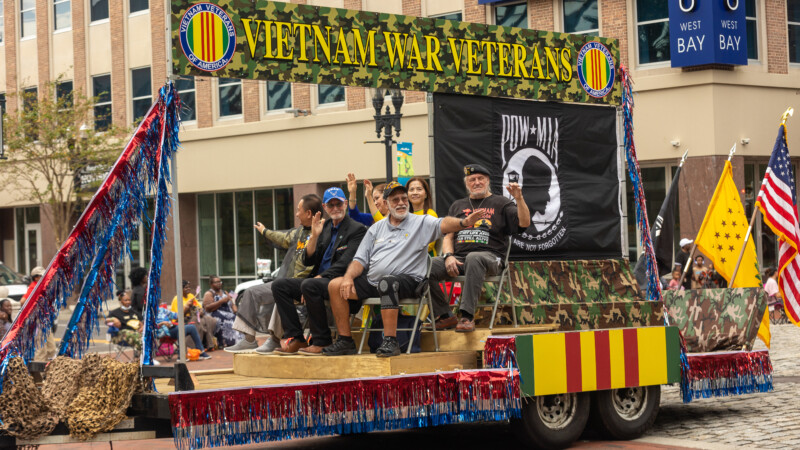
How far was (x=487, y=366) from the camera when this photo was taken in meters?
9.56

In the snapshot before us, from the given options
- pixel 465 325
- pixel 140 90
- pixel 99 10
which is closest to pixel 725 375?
pixel 465 325

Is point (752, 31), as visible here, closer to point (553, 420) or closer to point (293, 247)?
point (293, 247)

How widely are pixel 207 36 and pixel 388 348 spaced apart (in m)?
2.71

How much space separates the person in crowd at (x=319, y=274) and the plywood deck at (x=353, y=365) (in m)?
0.21

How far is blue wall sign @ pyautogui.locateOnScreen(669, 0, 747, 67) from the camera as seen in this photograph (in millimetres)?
25344

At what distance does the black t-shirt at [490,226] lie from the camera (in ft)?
34.0

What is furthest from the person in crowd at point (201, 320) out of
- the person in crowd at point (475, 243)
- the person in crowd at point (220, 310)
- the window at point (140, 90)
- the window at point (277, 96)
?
the window at point (140, 90)

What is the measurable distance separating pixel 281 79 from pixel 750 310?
241 inches

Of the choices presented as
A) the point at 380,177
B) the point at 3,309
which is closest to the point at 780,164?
the point at 3,309

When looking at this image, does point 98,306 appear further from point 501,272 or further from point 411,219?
point 501,272

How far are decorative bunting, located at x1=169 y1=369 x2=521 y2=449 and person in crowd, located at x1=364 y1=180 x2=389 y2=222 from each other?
229 centimetres

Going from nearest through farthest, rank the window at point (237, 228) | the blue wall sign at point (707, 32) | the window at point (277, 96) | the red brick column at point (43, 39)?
the blue wall sign at point (707, 32) → the window at point (277, 96) → the window at point (237, 228) → the red brick column at point (43, 39)

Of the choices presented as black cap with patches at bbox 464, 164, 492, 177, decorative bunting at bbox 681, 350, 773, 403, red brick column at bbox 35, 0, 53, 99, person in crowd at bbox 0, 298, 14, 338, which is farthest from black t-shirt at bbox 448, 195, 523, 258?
red brick column at bbox 35, 0, 53, 99

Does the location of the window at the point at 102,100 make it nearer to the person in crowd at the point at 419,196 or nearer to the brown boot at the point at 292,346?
the person in crowd at the point at 419,196
